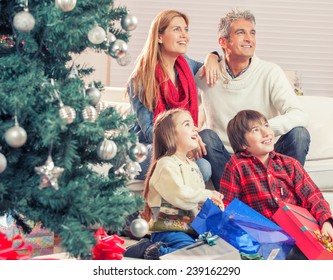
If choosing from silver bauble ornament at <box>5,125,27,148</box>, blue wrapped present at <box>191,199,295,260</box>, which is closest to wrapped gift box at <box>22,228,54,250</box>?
blue wrapped present at <box>191,199,295,260</box>

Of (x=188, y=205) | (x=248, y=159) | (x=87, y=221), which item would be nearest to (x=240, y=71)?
(x=248, y=159)

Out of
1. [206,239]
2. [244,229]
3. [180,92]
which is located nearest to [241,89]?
[180,92]

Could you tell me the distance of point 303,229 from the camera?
263 cm

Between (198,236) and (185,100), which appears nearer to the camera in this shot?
(198,236)

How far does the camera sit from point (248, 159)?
290cm

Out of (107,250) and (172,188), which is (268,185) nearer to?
(172,188)

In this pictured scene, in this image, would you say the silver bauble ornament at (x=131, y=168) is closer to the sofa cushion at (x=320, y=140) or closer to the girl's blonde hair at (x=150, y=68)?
the girl's blonde hair at (x=150, y=68)

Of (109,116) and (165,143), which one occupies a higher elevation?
(109,116)

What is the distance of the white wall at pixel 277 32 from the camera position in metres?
4.93

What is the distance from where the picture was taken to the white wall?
4926mm

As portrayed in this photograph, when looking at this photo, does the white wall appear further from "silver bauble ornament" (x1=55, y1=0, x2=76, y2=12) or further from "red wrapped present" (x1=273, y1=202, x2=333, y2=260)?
"silver bauble ornament" (x1=55, y1=0, x2=76, y2=12)

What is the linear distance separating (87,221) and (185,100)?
140 centimetres

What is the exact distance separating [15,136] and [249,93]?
66.9 inches

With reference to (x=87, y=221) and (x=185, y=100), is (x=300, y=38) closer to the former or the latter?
(x=185, y=100)
